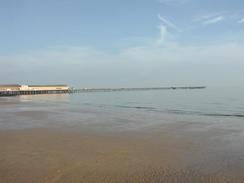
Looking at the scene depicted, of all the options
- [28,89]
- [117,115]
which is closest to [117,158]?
[117,115]

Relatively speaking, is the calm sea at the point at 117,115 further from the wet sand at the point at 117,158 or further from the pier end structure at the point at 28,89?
the pier end structure at the point at 28,89

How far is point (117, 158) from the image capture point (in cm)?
1063

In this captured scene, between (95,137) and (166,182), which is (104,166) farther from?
(95,137)

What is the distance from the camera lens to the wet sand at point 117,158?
8422 millimetres

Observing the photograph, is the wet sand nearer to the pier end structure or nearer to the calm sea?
the calm sea

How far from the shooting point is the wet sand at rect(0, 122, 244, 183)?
27.6ft

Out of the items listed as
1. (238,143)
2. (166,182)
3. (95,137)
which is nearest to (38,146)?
(95,137)

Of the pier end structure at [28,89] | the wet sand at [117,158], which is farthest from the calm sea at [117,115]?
the pier end structure at [28,89]

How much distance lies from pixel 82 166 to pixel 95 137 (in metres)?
5.96

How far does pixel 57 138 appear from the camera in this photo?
14852 millimetres

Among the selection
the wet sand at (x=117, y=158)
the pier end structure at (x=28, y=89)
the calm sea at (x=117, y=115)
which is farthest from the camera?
the pier end structure at (x=28, y=89)

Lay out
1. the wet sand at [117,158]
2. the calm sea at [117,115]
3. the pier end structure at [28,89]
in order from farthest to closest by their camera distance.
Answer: the pier end structure at [28,89]
the calm sea at [117,115]
the wet sand at [117,158]

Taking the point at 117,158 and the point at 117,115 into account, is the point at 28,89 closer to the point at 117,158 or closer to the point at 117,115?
the point at 117,115

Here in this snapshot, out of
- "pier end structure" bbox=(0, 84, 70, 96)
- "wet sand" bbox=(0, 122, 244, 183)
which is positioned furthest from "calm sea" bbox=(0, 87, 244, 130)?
"pier end structure" bbox=(0, 84, 70, 96)
